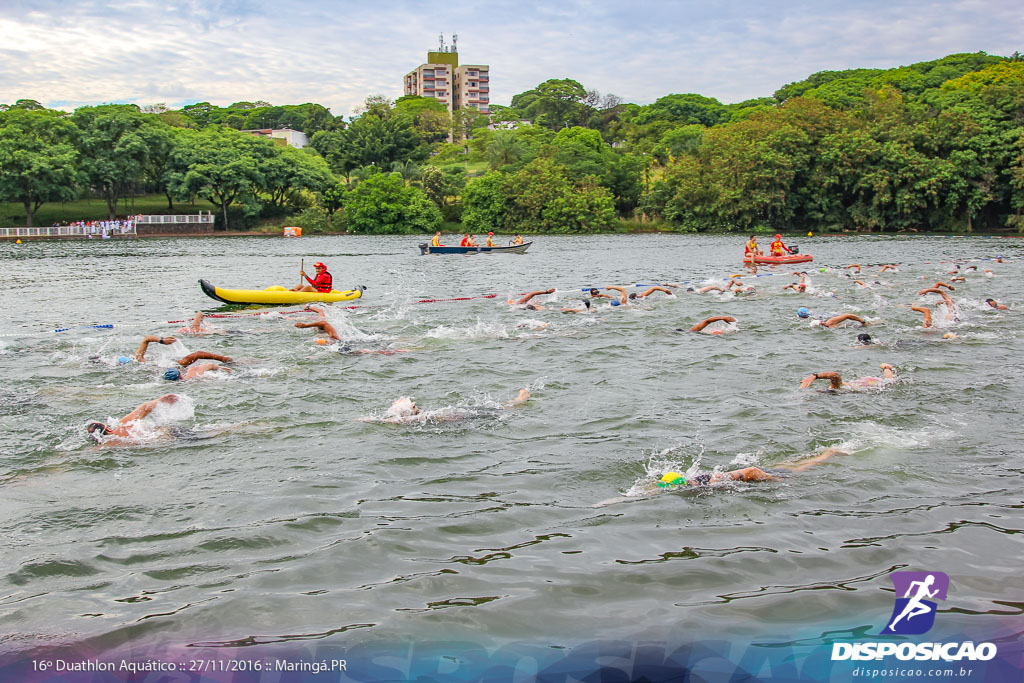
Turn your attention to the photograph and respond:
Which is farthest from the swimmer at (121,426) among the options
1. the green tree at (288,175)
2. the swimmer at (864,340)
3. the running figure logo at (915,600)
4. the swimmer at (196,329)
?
the green tree at (288,175)

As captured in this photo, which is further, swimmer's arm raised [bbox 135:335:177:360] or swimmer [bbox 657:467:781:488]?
swimmer's arm raised [bbox 135:335:177:360]

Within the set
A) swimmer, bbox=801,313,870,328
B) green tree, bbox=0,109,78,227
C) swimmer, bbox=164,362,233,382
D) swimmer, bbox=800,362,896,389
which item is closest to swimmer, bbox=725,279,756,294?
swimmer, bbox=801,313,870,328

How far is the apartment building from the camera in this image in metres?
161

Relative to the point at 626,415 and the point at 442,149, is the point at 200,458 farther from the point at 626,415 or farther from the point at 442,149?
the point at 442,149

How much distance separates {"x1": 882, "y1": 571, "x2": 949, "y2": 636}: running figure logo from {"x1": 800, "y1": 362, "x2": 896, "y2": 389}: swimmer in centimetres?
485

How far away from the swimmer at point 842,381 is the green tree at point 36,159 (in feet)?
192

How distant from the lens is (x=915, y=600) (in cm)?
482

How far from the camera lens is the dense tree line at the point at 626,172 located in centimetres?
5384

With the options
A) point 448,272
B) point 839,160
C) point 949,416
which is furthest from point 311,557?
point 839,160

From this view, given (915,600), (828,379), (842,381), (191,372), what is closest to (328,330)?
(191,372)

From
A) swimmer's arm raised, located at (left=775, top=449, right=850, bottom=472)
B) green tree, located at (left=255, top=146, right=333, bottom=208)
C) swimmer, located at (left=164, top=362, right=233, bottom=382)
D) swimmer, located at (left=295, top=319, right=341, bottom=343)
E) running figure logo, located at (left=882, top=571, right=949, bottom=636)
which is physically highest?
green tree, located at (left=255, top=146, right=333, bottom=208)

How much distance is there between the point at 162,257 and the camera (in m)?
37.8

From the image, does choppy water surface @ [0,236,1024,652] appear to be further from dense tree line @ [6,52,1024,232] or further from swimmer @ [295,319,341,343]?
dense tree line @ [6,52,1024,232]

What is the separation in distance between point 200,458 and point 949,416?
8.42 metres
